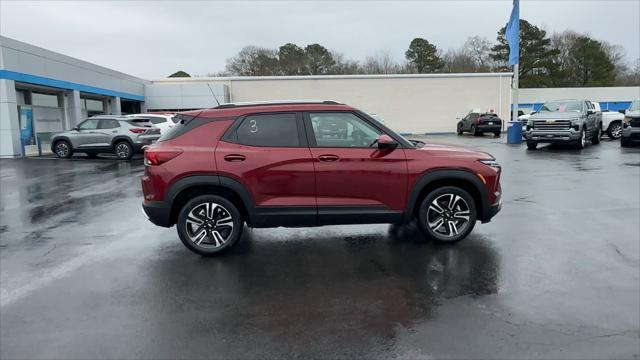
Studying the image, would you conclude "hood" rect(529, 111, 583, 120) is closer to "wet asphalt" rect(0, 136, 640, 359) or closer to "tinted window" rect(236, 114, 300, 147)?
"wet asphalt" rect(0, 136, 640, 359)

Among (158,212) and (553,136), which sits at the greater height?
(553,136)

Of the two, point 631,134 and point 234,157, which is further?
point 631,134

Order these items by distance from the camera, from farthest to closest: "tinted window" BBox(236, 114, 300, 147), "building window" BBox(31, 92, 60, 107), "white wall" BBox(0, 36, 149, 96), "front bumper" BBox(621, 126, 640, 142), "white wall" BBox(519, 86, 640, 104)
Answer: "white wall" BBox(519, 86, 640, 104)
"building window" BBox(31, 92, 60, 107)
"white wall" BBox(0, 36, 149, 96)
"front bumper" BBox(621, 126, 640, 142)
"tinted window" BBox(236, 114, 300, 147)

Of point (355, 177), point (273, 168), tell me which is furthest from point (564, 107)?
point (273, 168)

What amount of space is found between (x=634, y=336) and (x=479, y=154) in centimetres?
286

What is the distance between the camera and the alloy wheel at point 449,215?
5934 millimetres

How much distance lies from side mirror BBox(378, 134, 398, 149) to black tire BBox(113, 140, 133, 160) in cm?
1576

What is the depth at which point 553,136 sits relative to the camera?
18.4 m

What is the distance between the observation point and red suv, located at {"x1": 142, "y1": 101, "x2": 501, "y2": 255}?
5.61 metres

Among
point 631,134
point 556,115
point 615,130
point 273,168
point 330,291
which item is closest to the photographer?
point 330,291

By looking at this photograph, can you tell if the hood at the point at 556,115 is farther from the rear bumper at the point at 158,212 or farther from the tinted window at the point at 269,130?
the rear bumper at the point at 158,212

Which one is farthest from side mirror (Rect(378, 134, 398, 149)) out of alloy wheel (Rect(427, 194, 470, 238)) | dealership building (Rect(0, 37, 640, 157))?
dealership building (Rect(0, 37, 640, 157))

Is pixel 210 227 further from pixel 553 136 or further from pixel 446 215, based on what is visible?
pixel 553 136

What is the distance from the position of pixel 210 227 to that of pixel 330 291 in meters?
1.87
